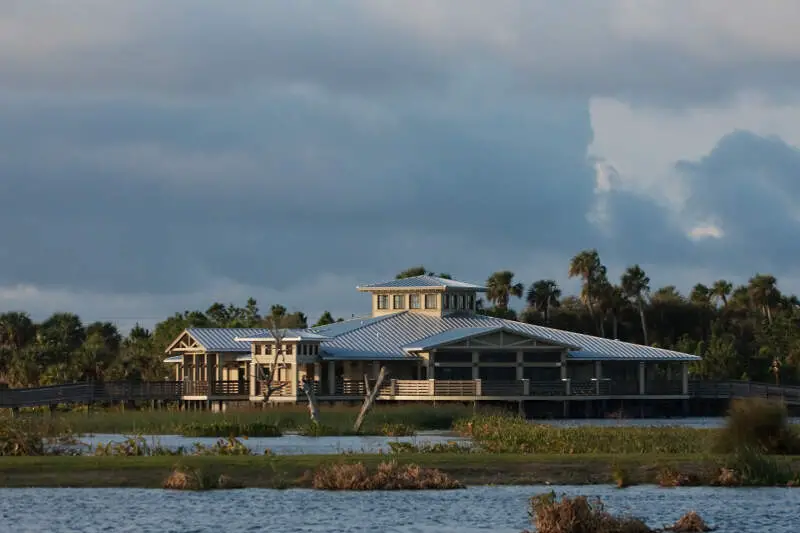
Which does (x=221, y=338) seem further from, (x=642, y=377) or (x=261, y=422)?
(x=261, y=422)

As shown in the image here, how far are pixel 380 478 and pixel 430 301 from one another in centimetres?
7257

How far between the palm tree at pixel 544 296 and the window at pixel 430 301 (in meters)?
29.1

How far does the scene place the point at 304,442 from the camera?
210ft

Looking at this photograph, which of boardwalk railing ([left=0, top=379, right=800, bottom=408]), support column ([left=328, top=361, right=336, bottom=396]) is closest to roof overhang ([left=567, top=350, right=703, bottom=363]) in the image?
boardwalk railing ([left=0, top=379, right=800, bottom=408])

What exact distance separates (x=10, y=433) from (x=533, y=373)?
60.7 metres

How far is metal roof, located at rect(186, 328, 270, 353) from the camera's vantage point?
106562 mm

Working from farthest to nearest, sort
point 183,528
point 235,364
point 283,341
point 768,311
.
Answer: point 768,311 < point 235,364 < point 283,341 < point 183,528

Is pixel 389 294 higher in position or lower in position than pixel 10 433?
higher

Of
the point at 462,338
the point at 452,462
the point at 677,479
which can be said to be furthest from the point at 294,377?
the point at 677,479

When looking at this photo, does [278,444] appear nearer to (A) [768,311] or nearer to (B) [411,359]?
(B) [411,359]

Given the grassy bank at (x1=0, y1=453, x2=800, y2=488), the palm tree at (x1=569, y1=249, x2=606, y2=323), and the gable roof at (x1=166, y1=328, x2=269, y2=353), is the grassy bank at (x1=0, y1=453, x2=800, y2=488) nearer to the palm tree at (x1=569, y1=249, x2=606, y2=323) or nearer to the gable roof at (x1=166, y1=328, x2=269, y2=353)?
the gable roof at (x1=166, y1=328, x2=269, y2=353)

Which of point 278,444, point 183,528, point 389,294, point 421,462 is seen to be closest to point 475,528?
point 183,528

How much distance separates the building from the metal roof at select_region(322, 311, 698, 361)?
83 millimetres

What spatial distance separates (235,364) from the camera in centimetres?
10988
